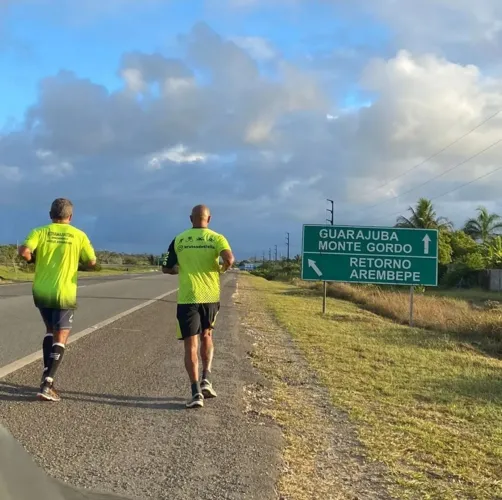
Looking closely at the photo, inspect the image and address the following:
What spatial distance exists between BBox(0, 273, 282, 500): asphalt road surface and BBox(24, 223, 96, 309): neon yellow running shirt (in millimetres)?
969

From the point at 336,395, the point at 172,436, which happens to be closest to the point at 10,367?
the point at 172,436

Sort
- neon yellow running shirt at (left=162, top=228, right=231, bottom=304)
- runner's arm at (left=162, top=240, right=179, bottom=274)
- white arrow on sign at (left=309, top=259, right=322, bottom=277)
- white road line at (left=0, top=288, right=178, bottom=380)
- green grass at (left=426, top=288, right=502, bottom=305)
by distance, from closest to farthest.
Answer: neon yellow running shirt at (left=162, top=228, right=231, bottom=304), runner's arm at (left=162, top=240, right=179, bottom=274), white road line at (left=0, top=288, right=178, bottom=380), white arrow on sign at (left=309, top=259, right=322, bottom=277), green grass at (left=426, top=288, right=502, bottom=305)

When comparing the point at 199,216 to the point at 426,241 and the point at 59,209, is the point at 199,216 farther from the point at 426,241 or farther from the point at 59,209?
the point at 426,241

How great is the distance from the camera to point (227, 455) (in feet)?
15.1

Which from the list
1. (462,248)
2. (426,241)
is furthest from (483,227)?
(426,241)

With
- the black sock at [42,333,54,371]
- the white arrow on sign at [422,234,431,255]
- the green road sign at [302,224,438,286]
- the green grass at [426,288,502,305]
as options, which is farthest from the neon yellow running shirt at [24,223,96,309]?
the green grass at [426,288,502,305]

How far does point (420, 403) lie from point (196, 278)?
10.1ft

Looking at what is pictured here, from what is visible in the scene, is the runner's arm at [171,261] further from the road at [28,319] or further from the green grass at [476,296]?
the green grass at [476,296]

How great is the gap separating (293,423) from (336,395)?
151cm

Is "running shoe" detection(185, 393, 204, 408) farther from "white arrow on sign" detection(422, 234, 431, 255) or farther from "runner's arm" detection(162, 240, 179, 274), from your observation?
"white arrow on sign" detection(422, 234, 431, 255)

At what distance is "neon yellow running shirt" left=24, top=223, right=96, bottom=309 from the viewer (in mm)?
5973

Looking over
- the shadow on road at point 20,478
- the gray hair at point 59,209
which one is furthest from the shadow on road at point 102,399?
the shadow on road at point 20,478

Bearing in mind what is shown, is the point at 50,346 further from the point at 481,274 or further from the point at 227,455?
the point at 481,274

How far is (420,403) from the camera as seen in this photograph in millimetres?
7141
